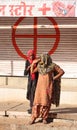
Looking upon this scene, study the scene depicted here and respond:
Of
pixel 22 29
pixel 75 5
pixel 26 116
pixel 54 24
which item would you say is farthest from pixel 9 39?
pixel 26 116

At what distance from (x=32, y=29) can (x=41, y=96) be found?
369cm

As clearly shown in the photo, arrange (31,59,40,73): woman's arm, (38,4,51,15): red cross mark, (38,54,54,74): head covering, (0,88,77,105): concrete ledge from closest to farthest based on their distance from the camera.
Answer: (38,54,54,74): head covering < (31,59,40,73): woman's arm < (38,4,51,15): red cross mark < (0,88,77,105): concrete ledge

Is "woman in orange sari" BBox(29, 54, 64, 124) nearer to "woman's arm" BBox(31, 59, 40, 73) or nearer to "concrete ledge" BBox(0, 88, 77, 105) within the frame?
"woman's arm" BBox(31, 59, 40, 73)

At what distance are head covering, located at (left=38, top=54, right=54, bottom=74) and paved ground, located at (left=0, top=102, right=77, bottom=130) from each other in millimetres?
1099

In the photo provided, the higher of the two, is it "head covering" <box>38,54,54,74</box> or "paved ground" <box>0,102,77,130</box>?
"head covering" <box>38,54,54,74</box>

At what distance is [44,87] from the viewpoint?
10438 millimetres

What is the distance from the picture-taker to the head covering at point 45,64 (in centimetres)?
1038

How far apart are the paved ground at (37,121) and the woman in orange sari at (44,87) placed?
0.22 metres

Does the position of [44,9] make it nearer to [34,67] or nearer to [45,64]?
[34,67]

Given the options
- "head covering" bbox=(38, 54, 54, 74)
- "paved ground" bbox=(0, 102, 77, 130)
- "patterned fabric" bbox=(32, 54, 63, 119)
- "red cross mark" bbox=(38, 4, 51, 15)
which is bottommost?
"paved ground" bbox=(0, 102, 77, 130)

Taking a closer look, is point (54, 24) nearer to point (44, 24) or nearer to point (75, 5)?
point (44, 24)

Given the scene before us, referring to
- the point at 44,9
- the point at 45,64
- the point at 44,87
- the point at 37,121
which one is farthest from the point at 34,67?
the point at 44,9

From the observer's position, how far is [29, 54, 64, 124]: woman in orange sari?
1041 centimetres

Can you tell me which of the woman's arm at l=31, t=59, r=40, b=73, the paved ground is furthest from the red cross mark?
the paved ground
